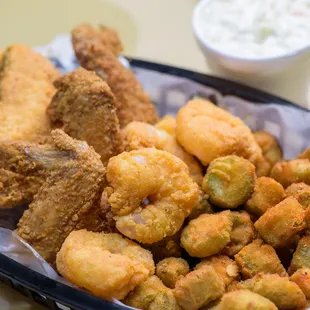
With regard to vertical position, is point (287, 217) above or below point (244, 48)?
below

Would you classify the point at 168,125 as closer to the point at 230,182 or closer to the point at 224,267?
the point at 230,182

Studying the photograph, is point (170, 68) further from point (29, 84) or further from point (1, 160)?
point (1, 160)

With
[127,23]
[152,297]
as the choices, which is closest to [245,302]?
[152,297]

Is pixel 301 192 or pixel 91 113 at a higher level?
pixel 91 113

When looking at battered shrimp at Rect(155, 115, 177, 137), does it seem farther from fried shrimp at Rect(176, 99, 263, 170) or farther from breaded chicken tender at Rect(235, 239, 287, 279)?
breaded chicken tender at Rect(235, 239, 287, 279)

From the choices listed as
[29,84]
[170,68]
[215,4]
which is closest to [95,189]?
[29,84]

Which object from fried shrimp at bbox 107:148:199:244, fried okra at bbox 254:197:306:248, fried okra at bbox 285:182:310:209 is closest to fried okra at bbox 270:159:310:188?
fried okra at bbox 285:182:310:209

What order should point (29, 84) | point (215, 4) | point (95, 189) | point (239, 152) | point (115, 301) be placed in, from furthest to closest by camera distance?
point (215, 4) → point (29, 84) → point (239, 152) → point (95, 189) → point (115, 301)
